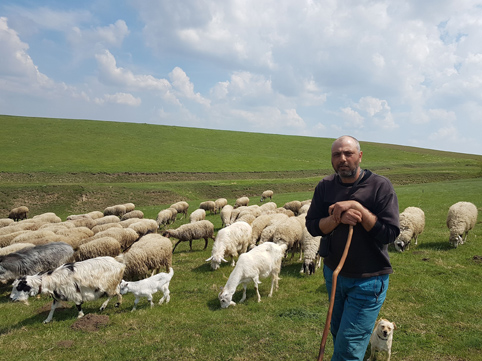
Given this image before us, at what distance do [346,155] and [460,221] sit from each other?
12.7m

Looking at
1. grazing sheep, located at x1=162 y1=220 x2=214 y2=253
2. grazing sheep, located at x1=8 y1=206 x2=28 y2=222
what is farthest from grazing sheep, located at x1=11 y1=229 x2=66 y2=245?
grazing sheep, located at x1=8 y1=206 x2=28 y2=222

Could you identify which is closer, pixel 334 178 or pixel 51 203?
pixel 334 178

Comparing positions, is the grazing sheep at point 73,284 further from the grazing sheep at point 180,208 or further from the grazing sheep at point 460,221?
the grazing sheep at point 180,208

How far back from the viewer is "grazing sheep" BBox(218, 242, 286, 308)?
8142 mm

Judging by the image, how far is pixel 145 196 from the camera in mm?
33625

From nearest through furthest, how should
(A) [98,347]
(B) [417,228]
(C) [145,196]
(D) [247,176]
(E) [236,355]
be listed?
(E) [236,355] → (A) [98,347] → (B) [417,228] → (C) [145,196] → (D) [247,176]

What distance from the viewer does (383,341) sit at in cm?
530

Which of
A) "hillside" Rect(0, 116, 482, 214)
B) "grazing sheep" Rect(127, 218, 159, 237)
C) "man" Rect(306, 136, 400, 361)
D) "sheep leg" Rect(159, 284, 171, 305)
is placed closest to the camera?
"man" Rect(306, 136, 400, 361)

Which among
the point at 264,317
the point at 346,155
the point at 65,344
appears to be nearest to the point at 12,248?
the point at 65,344

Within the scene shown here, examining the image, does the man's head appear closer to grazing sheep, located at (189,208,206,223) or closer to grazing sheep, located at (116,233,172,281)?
grazing sheep, located at (116,233,172,281)

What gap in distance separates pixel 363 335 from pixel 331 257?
0.89m

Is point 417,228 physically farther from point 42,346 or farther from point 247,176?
point 247,176

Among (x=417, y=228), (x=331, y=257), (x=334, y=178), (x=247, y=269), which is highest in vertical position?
(x=334, y=178)

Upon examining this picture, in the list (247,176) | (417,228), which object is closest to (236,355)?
(417,228)
